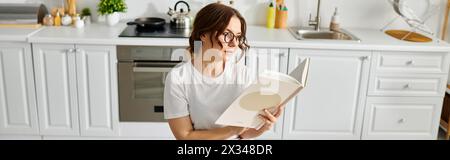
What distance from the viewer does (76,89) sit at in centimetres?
306

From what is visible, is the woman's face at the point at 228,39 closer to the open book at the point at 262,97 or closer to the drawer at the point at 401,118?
the open book at the point at 262,97

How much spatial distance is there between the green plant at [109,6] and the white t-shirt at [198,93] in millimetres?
1761

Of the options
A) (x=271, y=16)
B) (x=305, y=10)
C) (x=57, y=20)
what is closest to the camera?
(x=57, y=20)

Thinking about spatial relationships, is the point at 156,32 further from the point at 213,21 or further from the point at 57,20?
the point at 213,21

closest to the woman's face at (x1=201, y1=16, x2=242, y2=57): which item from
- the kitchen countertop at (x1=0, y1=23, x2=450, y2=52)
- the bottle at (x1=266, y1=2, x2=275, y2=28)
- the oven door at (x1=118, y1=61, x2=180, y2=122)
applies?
the kitchen countertop at (x1=0, y1=23, x2=450, y2=52)

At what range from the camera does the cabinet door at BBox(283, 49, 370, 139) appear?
3.03m

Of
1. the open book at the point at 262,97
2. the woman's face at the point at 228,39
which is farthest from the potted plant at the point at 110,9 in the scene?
the open book at the point at 262,97

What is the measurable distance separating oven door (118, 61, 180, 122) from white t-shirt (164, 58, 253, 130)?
135cm

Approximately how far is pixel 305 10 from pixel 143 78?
1.24m

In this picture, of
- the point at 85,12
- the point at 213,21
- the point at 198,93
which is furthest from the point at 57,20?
the point at 213,21

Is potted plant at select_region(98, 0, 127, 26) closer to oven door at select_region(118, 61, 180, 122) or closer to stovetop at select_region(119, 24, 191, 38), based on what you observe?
stovetop at select_region(119, 24, 191, 38)

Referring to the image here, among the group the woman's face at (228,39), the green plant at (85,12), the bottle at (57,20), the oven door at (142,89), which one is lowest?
the oven door at (142,89)

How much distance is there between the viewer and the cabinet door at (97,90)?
297 cm
